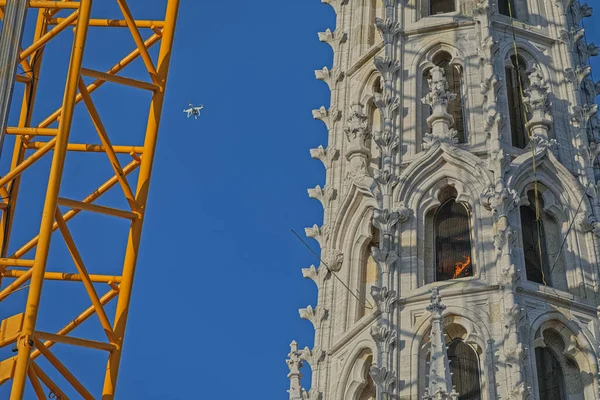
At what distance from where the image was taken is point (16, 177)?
34.9 metres

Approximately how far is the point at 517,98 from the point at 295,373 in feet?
32.1

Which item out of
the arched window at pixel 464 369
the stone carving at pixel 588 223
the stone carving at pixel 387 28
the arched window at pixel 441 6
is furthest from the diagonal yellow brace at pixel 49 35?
the arched window at pixel 441 6

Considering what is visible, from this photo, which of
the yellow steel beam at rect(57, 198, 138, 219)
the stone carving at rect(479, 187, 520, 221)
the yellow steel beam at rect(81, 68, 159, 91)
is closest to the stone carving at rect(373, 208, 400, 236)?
the stone carving at rect(479, 187, 520, 221)

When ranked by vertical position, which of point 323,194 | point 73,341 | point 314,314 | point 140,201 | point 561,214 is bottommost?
point 73,341

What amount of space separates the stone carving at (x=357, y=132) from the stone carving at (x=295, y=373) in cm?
584

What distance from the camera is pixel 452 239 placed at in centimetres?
4709

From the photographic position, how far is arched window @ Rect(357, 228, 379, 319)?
47.2 m

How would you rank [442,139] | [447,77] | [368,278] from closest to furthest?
[368,278] → [442,139] → [447,77]

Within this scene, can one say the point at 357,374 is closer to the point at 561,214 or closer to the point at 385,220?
the point at 385,220

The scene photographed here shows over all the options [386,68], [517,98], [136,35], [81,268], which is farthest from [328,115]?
[81,268]

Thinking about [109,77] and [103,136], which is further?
[109,77]

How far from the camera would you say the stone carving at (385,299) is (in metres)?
45.2

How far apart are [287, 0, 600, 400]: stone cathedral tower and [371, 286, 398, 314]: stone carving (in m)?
0.04

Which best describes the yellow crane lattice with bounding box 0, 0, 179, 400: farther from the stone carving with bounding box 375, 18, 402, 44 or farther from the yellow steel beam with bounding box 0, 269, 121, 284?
the stone carving with bounding box 375, 18, 402, 44
